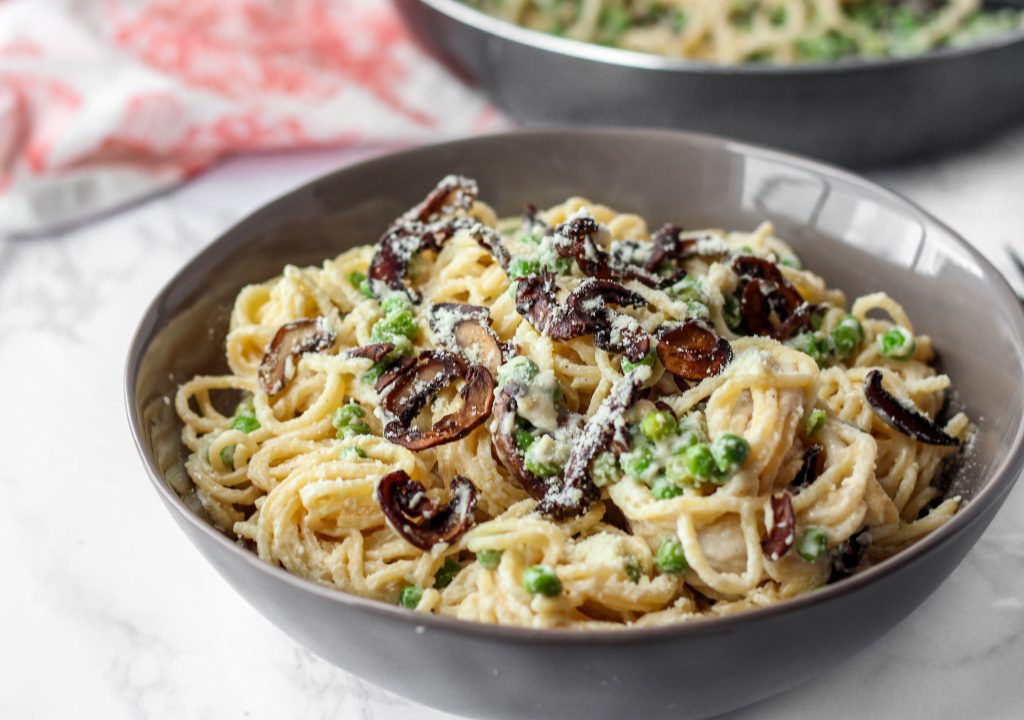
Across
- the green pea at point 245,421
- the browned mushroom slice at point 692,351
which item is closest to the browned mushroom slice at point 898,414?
the browned mushroom slice at point 692,351

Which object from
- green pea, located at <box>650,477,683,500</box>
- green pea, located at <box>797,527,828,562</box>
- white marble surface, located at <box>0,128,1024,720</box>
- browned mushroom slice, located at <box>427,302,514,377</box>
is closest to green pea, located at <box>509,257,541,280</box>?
browned mushroom slice, located at <box>427,302,514,377</box>

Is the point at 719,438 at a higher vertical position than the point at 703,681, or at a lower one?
Result: higher

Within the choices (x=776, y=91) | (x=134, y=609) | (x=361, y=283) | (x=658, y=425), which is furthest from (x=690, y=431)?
(x=776, y=91)

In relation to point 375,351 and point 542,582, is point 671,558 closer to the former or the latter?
point 542,582

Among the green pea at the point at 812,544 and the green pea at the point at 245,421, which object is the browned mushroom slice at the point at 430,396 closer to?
the green pea at the point at 245,421

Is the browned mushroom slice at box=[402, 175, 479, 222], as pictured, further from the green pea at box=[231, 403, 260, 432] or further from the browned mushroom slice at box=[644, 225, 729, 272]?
the green pea at box=[231, 403, 260, 432]

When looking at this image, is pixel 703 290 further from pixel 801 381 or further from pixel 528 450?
pixel 528 450

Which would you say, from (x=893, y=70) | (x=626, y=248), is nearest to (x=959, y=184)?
(x=893, y=70)
